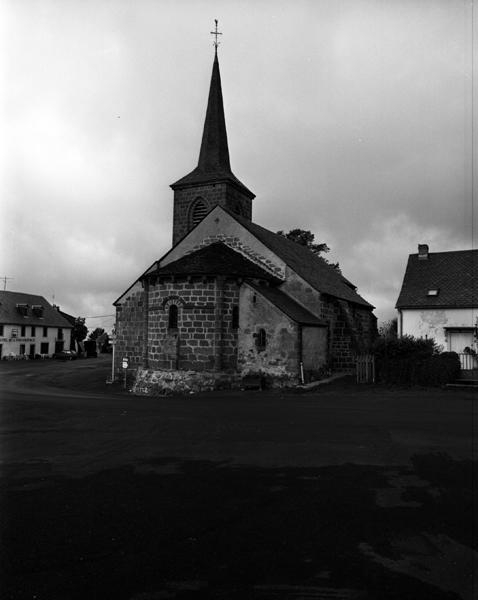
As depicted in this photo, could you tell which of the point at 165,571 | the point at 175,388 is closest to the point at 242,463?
the point at 165,571

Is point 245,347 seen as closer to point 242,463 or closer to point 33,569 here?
point 242,463

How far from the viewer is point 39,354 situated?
6172cm

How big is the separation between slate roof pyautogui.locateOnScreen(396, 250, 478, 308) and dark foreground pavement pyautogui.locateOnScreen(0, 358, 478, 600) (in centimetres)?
1797

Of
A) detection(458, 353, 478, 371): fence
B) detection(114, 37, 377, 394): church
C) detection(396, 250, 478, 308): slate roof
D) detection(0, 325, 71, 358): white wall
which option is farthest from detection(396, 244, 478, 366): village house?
detection(0, 325, 71, 358): white wall

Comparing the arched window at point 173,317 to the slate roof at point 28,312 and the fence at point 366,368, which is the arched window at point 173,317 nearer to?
the fence at point 366,368

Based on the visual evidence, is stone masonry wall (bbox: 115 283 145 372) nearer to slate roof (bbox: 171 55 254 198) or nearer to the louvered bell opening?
the louvered bell opening

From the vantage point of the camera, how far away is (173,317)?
73.4 ft

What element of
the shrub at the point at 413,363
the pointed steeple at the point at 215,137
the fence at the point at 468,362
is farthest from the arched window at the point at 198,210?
the fence at the point at 468,362

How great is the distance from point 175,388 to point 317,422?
10.1 m

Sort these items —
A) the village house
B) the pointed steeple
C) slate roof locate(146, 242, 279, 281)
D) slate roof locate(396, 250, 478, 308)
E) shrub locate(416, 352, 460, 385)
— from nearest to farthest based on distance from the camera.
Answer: shrub locate(416, 352, 460, 385)
slate roof locate(146, 242, 279, 281)
the village house
slate roof locate(396, 250, 478, 308)
the pointed steeple

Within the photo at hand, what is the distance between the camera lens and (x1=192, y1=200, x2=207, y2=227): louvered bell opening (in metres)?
33.1

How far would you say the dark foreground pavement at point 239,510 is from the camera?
14.7ft

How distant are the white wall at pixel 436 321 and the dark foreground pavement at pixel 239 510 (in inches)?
684

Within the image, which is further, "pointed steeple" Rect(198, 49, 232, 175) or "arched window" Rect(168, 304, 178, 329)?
"pointed steeple" Rect(198, 49, 232, 175)
